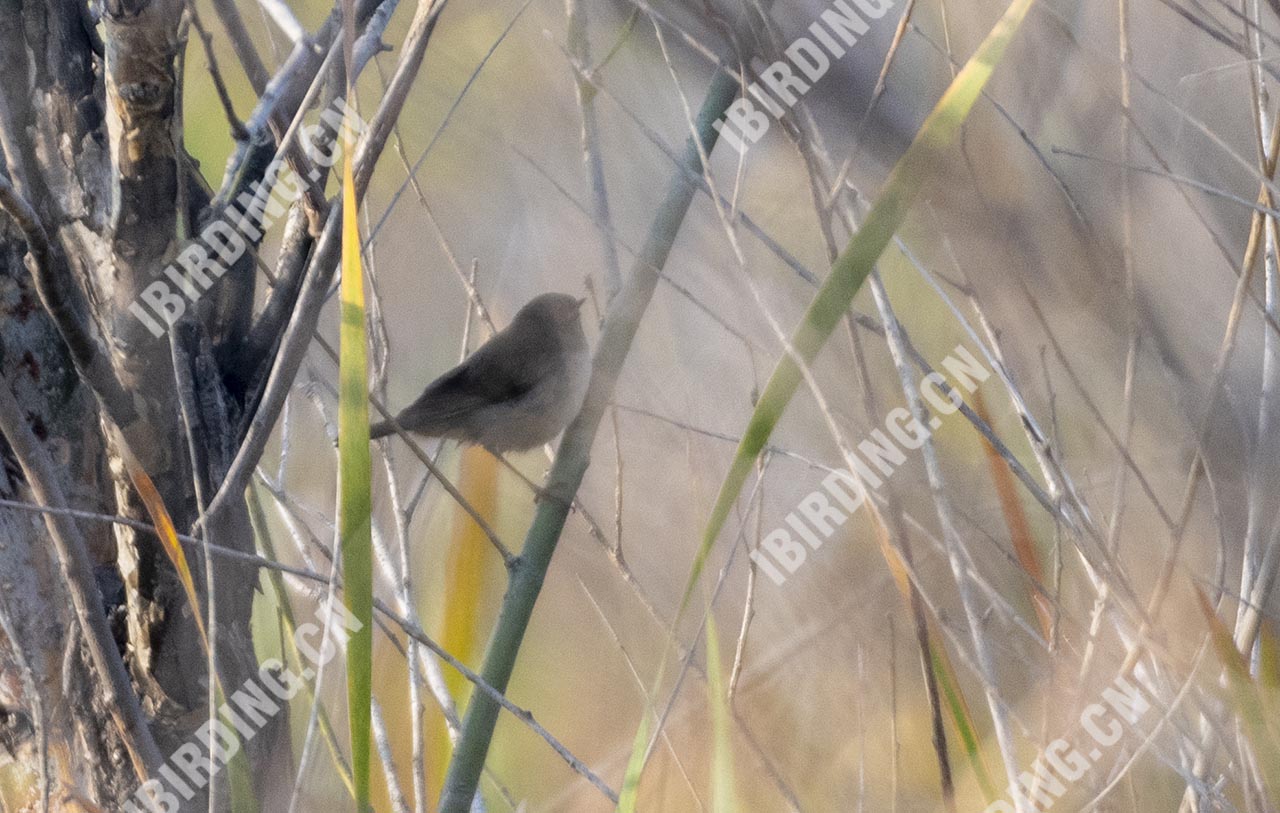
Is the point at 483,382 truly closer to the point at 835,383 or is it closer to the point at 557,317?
the point at 557,317

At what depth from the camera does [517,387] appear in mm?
2467

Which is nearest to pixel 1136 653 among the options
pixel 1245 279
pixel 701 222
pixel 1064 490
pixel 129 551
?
pixel 1064 490

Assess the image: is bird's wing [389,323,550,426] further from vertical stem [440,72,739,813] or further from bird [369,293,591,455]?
vertical stem [440,72,739,813]

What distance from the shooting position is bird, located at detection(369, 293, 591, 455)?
2.35 m

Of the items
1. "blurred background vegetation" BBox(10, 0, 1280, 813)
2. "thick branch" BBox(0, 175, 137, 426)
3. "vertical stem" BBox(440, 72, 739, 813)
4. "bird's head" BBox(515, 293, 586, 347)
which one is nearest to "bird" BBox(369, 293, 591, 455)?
"bird's head" BBox(515, 293, 586, 347)

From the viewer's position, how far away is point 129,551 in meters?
1.32

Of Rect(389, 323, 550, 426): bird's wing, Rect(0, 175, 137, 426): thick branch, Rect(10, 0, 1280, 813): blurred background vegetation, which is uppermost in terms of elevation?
Rect(0, 175, 137, 426): thick branch

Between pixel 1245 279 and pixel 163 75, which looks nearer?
pixel 1245 279

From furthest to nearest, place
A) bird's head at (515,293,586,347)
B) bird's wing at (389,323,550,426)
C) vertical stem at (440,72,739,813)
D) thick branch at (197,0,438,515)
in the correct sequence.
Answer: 1. bird's head at (515,293,586,347)
2. bird's wing at (389,323,550,426)
3. vertical stem at (440,72,739,813)
4. thick branch at (197,0,438,515)

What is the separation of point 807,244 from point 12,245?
1.62 metres

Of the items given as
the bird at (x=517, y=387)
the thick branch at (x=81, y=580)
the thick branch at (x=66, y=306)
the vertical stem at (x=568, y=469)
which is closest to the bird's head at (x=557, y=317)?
the bird at (x=517, y=387)

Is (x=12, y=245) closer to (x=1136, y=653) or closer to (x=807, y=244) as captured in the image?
(x=1136, y=653)

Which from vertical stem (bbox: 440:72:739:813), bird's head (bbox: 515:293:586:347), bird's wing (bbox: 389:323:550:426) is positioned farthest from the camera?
bird's head (bbox: 515:293:586:347)

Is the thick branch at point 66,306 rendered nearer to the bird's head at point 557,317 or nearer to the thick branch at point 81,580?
the thick branch at point 81,580
